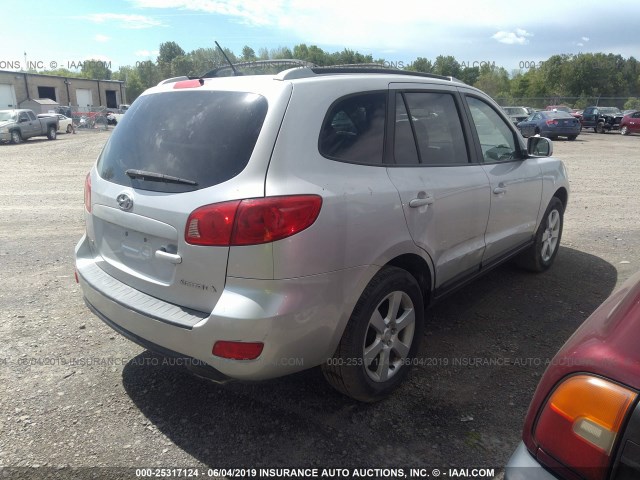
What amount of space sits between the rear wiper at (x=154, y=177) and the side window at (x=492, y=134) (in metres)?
2.43

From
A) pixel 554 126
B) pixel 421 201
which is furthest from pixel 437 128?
pixel 554 126

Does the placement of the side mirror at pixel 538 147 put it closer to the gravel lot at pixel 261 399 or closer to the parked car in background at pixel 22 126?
the gravel lot at pixel 261 399

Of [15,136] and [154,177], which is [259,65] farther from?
[15,136]

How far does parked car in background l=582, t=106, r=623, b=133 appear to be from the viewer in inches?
1278

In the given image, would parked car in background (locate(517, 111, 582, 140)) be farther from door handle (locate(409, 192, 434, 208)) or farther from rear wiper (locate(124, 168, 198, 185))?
rear wiper (locate(124, 168, 198, 185))

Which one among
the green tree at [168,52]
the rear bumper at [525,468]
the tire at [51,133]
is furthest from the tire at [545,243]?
the green tree at [168,52]

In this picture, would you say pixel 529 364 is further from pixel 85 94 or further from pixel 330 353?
pixel 85 94

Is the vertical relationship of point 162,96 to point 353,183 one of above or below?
above

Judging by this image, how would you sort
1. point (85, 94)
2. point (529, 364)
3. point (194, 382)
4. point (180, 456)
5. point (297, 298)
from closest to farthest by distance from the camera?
point (297, 298)
point (180, 456)
point (194, 382)
point (529, 364)
point (85, 94)

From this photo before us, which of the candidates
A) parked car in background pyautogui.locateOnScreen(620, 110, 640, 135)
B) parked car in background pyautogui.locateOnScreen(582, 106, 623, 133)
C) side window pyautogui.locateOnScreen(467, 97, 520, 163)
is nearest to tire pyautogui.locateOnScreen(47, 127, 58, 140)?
side window pyautogui.locateOnScreen(467, 97, 520, 163)

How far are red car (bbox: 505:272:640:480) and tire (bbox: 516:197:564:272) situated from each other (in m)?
3.72

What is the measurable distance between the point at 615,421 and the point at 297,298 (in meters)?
1.41

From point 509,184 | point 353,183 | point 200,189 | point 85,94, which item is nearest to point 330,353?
point 353,183

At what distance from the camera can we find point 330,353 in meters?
2.66
